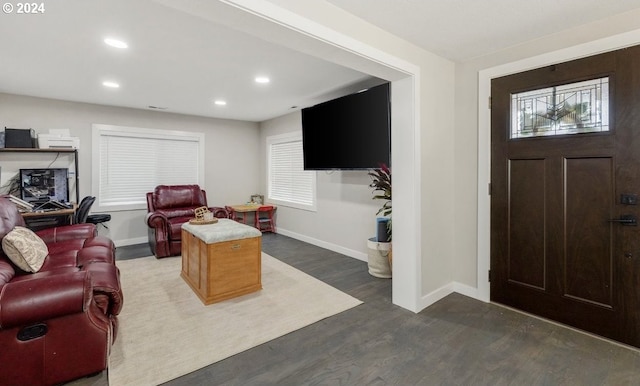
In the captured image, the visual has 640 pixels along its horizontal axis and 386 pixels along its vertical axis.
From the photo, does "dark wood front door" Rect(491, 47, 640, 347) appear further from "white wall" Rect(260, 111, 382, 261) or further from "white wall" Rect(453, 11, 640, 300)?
"white wall" Rect(260, 111, 382, 261)

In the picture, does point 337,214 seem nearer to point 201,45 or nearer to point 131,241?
point 201,45

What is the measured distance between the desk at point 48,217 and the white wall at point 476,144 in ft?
15.7

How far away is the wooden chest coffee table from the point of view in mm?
2811

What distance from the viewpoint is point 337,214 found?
15.2ft

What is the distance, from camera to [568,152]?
2303mm

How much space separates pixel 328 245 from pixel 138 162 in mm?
3676

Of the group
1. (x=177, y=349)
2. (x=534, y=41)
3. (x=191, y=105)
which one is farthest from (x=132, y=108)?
(x=534, y=41)

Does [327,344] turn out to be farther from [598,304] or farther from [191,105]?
[191,105]

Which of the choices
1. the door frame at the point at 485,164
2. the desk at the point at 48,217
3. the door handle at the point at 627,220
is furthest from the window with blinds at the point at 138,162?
the door handle at the point at 627,220

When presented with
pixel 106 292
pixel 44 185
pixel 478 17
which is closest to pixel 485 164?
pixel 478 17

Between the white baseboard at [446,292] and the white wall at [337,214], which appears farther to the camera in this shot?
the white wall at [337,214]

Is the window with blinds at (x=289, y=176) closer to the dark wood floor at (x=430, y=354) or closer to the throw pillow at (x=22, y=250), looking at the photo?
the dark wood floor at (x=430, y=354)

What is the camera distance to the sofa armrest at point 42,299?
1521 millimetres

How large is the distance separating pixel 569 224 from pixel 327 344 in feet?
6.84
